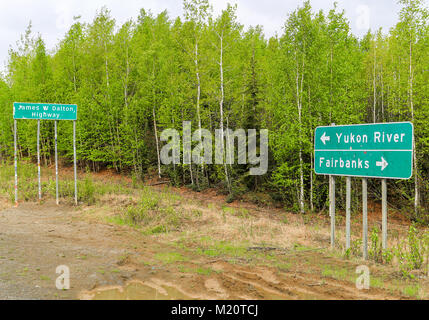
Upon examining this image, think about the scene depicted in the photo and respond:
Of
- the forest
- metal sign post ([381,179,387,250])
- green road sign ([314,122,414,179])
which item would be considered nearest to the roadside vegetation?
metal sign post ([381,179,387,250])

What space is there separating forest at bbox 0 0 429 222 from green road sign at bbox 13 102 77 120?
8797 mm

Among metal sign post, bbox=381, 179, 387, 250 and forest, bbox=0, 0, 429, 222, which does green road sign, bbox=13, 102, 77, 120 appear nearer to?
forest, bbox=0, 0, 429, 222

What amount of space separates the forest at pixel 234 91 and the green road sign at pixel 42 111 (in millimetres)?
8797

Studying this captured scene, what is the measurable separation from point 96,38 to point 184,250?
24510 mm

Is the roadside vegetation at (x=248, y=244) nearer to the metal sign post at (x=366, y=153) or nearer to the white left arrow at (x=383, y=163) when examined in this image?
the metal sign post at (x=366, y=153)

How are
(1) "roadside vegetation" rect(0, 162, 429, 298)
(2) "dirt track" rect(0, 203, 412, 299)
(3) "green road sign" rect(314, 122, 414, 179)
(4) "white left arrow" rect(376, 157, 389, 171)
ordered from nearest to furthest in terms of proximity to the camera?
1. (2) "dirt track" rect(0, 203, 412, 299)
2. (1) "roadside vegetation" rect(0, 162, 429, 298)
3. (3) "green road sign" rect(314, 122, 414, 179)
4. (4) "white left arrow" rect(376, 157, 389, 171)

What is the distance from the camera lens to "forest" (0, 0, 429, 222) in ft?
57.9

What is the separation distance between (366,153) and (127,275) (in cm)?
596

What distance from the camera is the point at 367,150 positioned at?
7145mm

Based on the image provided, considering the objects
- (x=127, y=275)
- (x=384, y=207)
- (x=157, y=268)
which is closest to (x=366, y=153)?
(x=384, y=207)

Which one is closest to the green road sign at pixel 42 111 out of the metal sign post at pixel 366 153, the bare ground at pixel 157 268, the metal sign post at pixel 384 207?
the bare ground at pixel 157 268

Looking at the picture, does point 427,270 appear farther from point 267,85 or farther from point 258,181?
point 267,85

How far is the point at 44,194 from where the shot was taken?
15734mm
